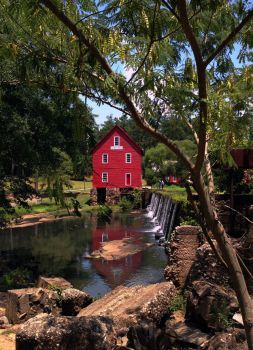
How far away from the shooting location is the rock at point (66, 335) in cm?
770

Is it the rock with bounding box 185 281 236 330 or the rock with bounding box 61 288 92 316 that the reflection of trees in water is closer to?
the rock with bounding box 61 288 92 316

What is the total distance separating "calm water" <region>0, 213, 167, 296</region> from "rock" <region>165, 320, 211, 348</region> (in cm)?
800

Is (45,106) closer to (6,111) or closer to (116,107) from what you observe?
(6,111)

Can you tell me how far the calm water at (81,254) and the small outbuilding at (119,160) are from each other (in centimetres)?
1248

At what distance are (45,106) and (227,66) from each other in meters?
12.5

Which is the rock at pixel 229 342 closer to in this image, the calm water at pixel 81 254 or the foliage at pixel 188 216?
the foliage at pixel 188 216

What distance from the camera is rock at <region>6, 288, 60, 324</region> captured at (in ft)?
40.6

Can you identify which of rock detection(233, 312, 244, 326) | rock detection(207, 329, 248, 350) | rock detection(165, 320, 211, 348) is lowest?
rock detection(165, 320, 211, 348)

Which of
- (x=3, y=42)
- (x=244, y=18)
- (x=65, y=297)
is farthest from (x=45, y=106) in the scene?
(x=244, y=18)

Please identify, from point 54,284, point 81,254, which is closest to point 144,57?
point 54,284

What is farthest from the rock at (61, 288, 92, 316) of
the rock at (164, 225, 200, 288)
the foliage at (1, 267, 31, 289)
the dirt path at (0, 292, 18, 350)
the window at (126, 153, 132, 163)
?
the window at (126, 153, 132, 163)

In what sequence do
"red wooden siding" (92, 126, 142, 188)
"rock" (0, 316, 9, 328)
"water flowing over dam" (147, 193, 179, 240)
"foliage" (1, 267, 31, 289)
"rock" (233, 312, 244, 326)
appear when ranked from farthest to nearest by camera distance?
"red wooden siding" (92, 126, 142, 188)
"water flowing over dam" (147, 193, 179, 240)
"foliage" (1, 267, 31, 289)
"rock" (0, 316, 9, 328)
"rock" (233, 312, 244, 326)

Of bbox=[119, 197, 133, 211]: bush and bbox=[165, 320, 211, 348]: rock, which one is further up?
bbox=[119, 197, 133, 211]: bush

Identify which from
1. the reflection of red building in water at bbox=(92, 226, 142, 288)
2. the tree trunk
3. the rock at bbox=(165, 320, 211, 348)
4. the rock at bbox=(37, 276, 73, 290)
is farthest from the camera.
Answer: the reflection of red building in water at bbox=(92, 226, 142, 288)
